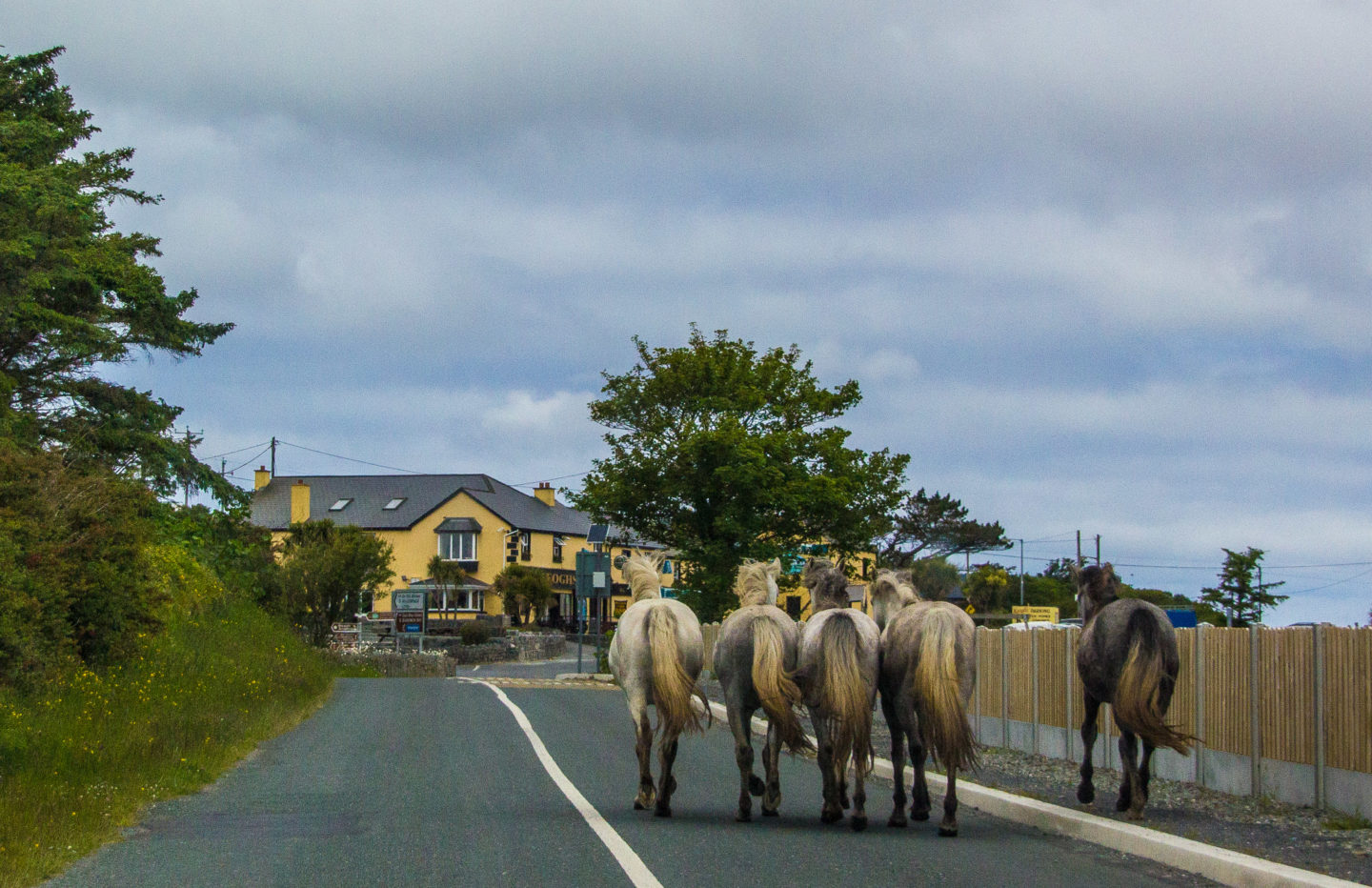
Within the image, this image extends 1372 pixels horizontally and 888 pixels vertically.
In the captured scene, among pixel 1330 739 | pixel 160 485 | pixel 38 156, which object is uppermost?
pixel 38 156

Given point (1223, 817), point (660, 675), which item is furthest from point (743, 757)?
point (1223, 817)

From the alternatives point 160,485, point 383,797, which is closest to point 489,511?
point 160,485

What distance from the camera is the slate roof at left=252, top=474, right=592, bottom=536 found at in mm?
93188

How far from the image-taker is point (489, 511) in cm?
9256

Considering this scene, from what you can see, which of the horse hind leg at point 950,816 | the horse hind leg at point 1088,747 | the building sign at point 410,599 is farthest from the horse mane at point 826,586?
the building sign at point 410,599

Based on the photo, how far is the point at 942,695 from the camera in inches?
381

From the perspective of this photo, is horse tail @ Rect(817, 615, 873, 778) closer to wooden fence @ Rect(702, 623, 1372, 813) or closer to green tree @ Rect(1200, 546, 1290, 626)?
wooden fence @ Rect(702, 623, 1372, 813)

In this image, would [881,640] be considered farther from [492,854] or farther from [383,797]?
[383,797]

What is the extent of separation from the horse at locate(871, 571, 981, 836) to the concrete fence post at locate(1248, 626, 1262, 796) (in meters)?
→ 3.15

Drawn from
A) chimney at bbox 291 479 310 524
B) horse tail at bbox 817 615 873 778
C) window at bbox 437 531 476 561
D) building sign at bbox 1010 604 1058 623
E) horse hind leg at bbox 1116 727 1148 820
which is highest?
chimney at bbox 291 479 310 524

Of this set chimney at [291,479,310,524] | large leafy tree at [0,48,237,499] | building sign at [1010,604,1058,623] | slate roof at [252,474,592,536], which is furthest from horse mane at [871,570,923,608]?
chimney at [291,479,310,524]

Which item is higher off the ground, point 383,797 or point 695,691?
point 695,691

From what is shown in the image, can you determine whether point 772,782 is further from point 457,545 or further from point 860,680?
point 457,545

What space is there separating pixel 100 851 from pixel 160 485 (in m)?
22.0
